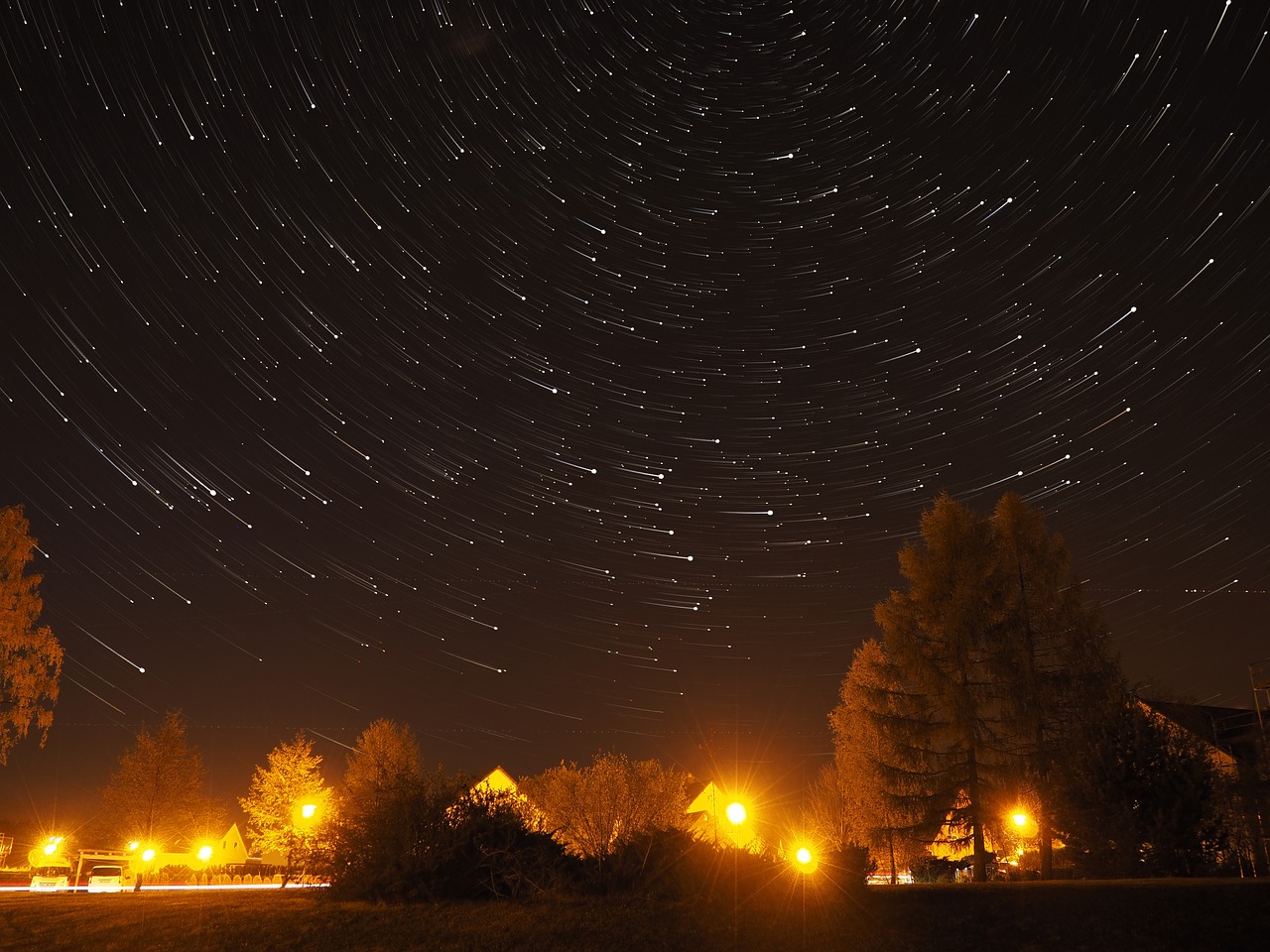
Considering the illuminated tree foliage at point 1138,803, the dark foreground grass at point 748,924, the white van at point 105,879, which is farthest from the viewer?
the white van at point 105,879

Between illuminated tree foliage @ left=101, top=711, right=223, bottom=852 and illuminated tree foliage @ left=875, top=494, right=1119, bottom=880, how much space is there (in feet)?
137

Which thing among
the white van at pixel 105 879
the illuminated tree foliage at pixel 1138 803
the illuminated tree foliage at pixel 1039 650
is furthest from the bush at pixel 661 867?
the white van at pixel 105 879

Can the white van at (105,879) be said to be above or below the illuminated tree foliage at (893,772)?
below

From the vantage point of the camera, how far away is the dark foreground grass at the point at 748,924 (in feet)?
46.3

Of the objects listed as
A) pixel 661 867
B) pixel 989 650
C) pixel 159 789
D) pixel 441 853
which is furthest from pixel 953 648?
pixel 159 789

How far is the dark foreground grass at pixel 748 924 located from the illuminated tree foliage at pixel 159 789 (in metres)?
39.4

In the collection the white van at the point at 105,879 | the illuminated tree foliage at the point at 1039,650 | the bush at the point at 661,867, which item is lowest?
the white van at the point at 105,879

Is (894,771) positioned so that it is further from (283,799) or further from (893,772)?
(283,799)

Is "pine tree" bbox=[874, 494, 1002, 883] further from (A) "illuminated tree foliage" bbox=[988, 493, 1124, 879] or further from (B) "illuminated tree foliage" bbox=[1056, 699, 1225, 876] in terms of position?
(B) "illuminated tree foliage" bbox=[1056, 699, 1225, 876]

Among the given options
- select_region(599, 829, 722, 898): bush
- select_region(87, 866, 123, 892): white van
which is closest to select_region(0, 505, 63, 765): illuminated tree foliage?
select_region(87, 866, 123, 892): white van

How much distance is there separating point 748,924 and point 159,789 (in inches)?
Answer: 1859

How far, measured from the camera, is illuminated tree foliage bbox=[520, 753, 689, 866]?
3434cm

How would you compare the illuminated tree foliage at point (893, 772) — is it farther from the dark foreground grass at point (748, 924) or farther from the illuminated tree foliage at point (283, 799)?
the illuminated tree foliage at point (283, 799)

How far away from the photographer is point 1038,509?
29.7m
